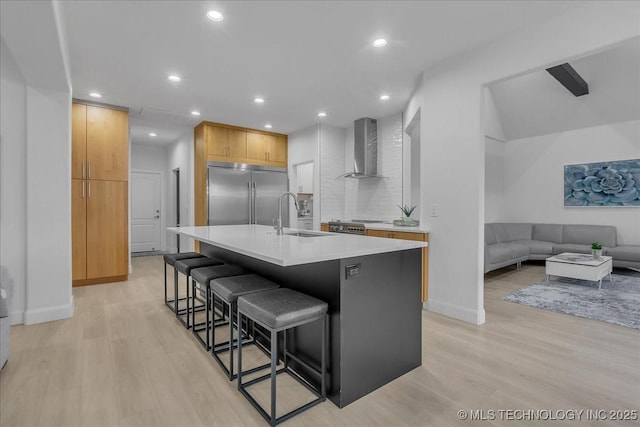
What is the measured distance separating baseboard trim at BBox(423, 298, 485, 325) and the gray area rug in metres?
1.10

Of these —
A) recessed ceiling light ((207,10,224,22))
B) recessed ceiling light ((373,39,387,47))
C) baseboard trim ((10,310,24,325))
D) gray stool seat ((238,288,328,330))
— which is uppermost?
recessed ceiling light ((207,10,224,22))

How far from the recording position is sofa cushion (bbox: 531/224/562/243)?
6.30 metres

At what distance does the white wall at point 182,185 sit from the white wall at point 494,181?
6018 millimetres

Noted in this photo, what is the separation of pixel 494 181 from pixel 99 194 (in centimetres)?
739

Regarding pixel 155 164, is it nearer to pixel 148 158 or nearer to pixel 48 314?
pixel 148 158

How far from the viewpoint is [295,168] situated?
21.4 ft

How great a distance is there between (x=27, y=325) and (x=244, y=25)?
11.2ft

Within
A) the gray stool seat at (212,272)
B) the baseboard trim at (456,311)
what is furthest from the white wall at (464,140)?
the gray stool seat at (212,272)

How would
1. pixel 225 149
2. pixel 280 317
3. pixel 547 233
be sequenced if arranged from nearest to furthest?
1. pixel 280 317
2. pixel 225 149
3. pixel 547 233

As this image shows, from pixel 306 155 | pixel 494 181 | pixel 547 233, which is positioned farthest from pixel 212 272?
pixel 547 233

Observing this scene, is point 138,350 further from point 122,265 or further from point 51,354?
point 122,265

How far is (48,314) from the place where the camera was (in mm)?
3141

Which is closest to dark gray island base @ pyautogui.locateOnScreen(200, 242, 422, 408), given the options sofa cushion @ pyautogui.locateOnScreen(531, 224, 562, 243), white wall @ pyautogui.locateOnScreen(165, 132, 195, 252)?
white wall @ pyautogui.locateOnScreen(165, 132, 195, 252)

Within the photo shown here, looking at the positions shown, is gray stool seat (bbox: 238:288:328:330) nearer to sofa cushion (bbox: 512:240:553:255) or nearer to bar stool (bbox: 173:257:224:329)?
bar stool (bbox: 173:257:224:329)
